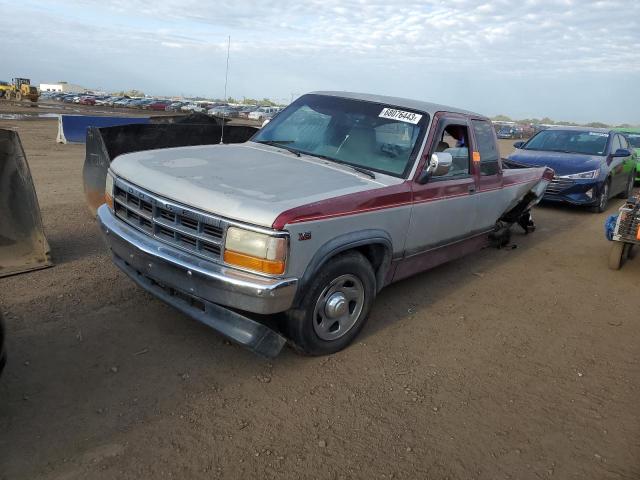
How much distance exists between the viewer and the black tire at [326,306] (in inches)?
134

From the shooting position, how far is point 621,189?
11891 millimetres

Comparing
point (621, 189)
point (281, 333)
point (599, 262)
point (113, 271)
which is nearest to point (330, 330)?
point (281, 333)

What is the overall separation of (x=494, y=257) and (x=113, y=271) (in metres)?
4.82

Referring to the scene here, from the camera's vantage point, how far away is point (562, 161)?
1012 cm

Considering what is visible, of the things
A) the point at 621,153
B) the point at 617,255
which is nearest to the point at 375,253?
the point at 617,255

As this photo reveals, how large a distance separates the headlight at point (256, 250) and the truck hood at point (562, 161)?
7.92 meters

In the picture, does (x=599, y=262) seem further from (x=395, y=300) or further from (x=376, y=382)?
(x=376, y=382)

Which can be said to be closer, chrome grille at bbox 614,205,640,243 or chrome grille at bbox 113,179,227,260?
chrome grille at bbox 113,179,227,260

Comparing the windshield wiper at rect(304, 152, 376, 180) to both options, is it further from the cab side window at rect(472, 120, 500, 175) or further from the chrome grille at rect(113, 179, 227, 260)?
the cab side window at rect(472, 120, 500, 175)

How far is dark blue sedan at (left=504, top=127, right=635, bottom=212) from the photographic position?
390 inches

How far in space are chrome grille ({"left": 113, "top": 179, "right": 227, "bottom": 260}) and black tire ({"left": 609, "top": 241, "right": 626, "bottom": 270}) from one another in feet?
18.3

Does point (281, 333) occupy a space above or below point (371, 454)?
above

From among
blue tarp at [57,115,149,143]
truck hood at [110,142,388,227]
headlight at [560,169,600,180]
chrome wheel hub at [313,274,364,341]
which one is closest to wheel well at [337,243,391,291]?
chrome wheel hub at [313,274,364,341]

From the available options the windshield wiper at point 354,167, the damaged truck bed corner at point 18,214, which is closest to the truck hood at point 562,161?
the windshield wiper at point 354,167
